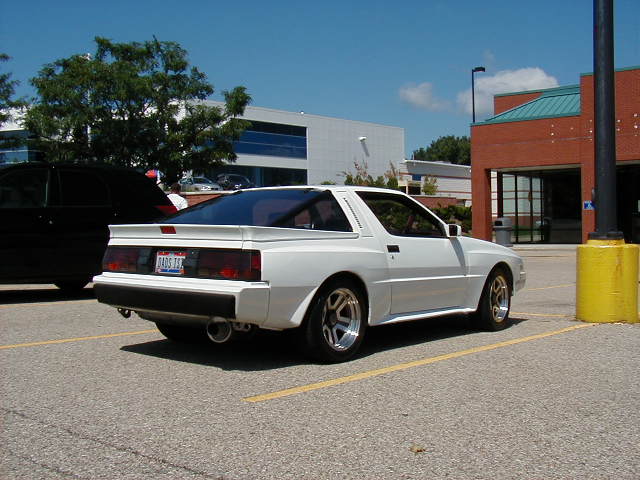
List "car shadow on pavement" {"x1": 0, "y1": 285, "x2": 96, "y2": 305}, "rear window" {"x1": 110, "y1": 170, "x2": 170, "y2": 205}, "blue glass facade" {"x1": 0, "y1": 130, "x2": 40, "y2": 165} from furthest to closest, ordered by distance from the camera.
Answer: "blue glass facade" {"x1": 0, "y1": 130, "x2": 40, "y2": 165}, "rear window" {"x1": 110, "y1": 170, "x2": 170, "y2": 205}, "car shadow on pavement" {"x1": 0, "y1": 285, "x2": 96, "y2": 305}

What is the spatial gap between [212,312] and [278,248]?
686 mm

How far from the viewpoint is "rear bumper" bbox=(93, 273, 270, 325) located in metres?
5.37

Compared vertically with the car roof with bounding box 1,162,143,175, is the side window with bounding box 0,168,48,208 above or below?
below

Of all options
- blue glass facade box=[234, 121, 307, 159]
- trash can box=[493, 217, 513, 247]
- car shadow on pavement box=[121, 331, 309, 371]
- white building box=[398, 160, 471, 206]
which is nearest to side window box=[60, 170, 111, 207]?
car shadow on pavement box=[121, 331, 309, 371]

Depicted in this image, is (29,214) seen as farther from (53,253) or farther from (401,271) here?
(401,271)

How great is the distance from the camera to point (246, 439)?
410 centimetres

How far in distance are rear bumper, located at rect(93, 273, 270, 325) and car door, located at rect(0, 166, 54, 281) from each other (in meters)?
3.99

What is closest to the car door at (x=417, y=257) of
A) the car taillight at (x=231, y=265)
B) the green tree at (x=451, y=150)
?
the car taillight at (x=231, y=265)

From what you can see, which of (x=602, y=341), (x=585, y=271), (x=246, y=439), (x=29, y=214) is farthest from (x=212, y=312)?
(x=29, y=214)

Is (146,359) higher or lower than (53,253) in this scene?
lower

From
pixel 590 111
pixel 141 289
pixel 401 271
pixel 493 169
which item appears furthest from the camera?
pixel 493 169

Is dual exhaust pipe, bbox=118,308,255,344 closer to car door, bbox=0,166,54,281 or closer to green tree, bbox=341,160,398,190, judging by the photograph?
car door, bbox=0,166,54,281

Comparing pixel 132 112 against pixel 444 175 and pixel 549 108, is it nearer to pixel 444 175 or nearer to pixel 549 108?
pixel 549 108

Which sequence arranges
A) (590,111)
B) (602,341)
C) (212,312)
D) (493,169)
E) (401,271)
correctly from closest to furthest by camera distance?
(212,312) < (401,271) < (602,341) < (590,111) < (493,169)
